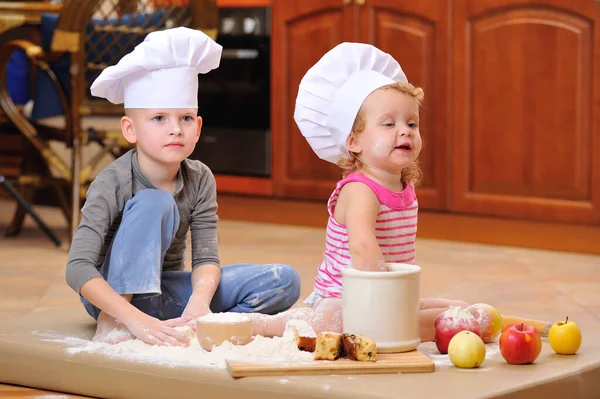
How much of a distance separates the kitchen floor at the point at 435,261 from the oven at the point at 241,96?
0.37 metres

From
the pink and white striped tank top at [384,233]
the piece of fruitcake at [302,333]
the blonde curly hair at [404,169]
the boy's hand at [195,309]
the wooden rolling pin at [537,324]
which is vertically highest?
the blonde curly hair at [404,169]

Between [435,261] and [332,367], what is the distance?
5.34 feet

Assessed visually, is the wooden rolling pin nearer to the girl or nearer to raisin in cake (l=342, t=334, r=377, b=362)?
the girl

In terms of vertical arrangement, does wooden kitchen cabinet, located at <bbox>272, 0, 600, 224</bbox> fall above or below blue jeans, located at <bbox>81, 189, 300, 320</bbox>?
above

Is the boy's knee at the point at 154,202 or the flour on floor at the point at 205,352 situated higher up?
the boy's knee at the point at 154,202

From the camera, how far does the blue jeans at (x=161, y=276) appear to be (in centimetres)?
219

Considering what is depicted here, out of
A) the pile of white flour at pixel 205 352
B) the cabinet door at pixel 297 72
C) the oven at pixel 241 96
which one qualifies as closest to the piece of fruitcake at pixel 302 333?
the pile of white flour at pixel 205 352

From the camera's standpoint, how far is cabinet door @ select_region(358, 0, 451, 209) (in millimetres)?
4395

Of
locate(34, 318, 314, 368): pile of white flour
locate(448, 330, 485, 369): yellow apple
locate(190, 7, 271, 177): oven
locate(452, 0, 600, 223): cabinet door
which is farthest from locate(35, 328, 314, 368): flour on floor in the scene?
locate(190, 7, 271, 177): oven

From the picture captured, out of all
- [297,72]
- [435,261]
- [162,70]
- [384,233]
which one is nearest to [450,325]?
[384,233]

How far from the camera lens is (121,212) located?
226 cm

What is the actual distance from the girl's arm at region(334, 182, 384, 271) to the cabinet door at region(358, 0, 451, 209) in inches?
88.1

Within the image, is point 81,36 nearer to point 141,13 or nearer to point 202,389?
point 141,13

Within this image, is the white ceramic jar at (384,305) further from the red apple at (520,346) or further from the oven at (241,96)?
the oven at (241,96)
